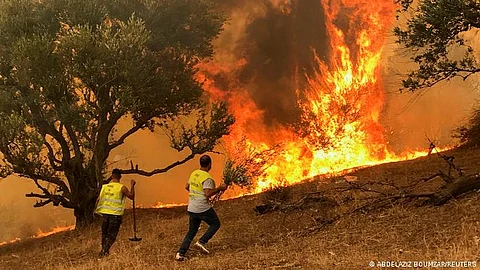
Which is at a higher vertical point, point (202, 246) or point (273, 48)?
point (273, 48)

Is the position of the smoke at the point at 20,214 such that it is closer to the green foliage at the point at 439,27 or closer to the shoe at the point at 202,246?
the shoe at the point at 202,246

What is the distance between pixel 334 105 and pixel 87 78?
48.1 feet

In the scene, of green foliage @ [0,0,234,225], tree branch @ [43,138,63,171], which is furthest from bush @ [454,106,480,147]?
tree branch @ [43,138,63,171]

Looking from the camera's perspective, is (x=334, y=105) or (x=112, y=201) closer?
(x=112, y=201)

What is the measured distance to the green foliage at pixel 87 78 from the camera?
1814 centimetres

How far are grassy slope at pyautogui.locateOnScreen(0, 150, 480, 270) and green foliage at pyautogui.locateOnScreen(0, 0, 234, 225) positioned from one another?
13.1ft

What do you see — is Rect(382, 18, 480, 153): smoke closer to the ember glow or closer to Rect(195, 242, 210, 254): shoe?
the ember glow

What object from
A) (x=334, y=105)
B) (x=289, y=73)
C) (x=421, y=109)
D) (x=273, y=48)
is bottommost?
(x=334, y=105)

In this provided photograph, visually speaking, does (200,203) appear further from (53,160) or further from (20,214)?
(20,214)

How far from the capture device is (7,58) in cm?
1905

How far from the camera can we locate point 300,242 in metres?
11.4

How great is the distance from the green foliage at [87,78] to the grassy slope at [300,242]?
4.01 metres

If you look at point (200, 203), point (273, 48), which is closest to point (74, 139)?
point (200, 203)

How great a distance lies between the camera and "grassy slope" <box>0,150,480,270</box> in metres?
9.16
